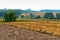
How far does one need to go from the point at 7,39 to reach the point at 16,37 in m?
1.50

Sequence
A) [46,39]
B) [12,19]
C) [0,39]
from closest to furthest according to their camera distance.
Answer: [0,39], [46,39], [12,19]

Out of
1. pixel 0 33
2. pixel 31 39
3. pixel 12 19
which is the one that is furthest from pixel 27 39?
pixel 12 19

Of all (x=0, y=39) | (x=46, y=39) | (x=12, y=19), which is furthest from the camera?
(x=12, y=19)

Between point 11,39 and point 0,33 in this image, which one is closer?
point 11,39

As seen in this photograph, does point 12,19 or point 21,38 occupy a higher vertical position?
point 21,38

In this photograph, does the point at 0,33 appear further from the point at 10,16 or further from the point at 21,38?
the point at 10,16

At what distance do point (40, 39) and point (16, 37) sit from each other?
9.54 ft

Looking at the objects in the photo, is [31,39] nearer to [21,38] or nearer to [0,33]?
[21,38]

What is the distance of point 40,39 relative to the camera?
2395 cm

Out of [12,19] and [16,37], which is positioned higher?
[16,37]

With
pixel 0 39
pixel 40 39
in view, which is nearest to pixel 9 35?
pixel 0 39

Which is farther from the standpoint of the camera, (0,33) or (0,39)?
(0,33)

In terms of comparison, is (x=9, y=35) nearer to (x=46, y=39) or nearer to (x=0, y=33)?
(x=0, y=33)

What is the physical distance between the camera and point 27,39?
2336 centimetres
